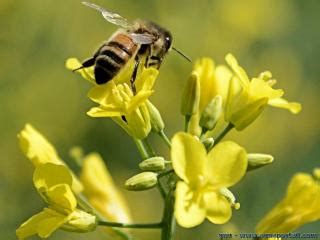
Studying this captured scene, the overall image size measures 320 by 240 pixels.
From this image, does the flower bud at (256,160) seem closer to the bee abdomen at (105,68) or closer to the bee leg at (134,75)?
the bee leg at (134,75)

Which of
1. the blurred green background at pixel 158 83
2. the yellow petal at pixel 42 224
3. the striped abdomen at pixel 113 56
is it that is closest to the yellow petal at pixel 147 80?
the striped abdomen at pixel 113 56

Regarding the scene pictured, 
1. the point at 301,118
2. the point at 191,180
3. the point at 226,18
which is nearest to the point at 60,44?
the point at 226,18

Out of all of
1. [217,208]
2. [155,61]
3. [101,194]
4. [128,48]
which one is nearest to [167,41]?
[155,61]

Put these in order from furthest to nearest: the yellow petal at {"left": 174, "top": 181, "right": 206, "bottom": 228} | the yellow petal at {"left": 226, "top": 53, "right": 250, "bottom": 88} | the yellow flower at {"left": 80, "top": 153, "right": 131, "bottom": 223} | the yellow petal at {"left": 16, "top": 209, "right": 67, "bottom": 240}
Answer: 1. the yellow flower at {"left": 80, "top": 153, "right": 131, "bottom": 223}
2. the yellow petal at {"left": 226, "top": 53, "right": 250, "bottom": 88}
3. the yellow petal at {"left": 16, "top": 209, "right": 67, "bottom": 240}
4. the yellow petal at {"left": 174, "top": 181, "right": 206, "bottom": 228}

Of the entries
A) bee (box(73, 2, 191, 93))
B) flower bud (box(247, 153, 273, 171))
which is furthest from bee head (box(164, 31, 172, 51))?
flower bud (box(247, 153, 273, 171))

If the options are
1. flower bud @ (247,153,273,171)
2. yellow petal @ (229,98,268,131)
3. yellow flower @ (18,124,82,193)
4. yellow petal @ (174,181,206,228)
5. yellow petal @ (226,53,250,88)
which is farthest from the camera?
yellow flower @ (18,124,82,193)

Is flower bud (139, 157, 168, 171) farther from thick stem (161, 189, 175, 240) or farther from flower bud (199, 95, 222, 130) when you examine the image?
flower bud (199, 95, 222, 130)
